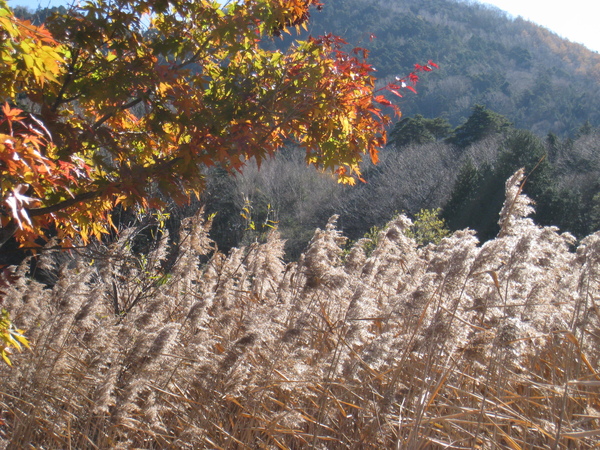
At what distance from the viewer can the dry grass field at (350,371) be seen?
2004mm

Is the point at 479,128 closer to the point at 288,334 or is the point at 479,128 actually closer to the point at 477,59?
the point at 288,334

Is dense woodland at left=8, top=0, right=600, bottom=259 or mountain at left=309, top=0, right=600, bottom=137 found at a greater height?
mountain at left=309, top=0, right=600, bottom=137

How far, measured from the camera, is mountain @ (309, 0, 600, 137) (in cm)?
4772

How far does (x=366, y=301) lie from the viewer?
2.40 metres

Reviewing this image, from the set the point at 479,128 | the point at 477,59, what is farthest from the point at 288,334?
the point at 477,59

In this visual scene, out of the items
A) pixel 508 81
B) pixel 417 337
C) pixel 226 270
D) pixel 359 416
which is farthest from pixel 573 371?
pixel 508 81

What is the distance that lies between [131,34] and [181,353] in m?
1.67

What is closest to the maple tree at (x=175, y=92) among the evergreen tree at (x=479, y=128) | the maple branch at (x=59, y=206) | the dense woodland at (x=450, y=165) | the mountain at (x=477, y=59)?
the maple branch at (x=59, y=206)

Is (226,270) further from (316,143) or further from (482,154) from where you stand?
(482,154)

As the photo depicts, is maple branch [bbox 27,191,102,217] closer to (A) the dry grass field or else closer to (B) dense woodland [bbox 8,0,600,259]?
(A) the dry grass field

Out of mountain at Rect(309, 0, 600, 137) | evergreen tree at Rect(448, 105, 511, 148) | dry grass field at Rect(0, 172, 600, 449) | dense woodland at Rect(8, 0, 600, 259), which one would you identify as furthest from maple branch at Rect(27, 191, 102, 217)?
mountain at Rect(309, 0, 600, 137)

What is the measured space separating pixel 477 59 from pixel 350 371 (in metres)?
66.0

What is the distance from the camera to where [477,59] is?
2430 inches

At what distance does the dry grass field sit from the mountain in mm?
38585
